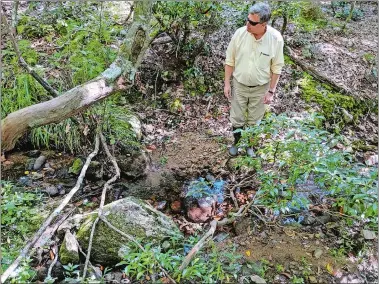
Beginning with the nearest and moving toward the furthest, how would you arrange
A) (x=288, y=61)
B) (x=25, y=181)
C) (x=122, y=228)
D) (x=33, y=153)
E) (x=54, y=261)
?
(x=54, y=261) < (x=122, y=228) < (x=25, y=181) < (x=33, y=153) < (x=288, y=61)

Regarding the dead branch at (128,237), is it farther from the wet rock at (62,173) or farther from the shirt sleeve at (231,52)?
the shirt sleeve at (231,52)

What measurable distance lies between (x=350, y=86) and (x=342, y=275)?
384 centimetres

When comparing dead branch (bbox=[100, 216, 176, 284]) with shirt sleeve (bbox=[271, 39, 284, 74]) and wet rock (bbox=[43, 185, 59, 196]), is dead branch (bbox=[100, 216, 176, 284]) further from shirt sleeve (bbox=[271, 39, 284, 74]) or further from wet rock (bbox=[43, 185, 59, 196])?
shirt sleeve (bbox=[271, 39, 284, 74])

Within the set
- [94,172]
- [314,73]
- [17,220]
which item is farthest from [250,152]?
[314,73]

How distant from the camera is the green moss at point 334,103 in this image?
5445mm

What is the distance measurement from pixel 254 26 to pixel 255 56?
1.10 feet

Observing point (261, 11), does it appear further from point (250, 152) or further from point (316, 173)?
point (316, 173)

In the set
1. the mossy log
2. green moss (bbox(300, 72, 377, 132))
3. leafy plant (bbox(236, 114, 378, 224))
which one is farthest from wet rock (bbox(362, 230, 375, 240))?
the mossy log

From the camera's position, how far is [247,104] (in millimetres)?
4438

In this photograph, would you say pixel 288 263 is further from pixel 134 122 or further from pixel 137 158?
pixel 134 122

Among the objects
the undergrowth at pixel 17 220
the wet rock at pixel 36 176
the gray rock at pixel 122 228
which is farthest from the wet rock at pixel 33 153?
the gray rock at pixel 122 228

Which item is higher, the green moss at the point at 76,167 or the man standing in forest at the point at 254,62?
the man standing in forest at the point at 254,62

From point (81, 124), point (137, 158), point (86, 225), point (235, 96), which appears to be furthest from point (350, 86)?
point (86, 225)

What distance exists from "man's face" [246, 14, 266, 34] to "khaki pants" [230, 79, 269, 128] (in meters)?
0.72
